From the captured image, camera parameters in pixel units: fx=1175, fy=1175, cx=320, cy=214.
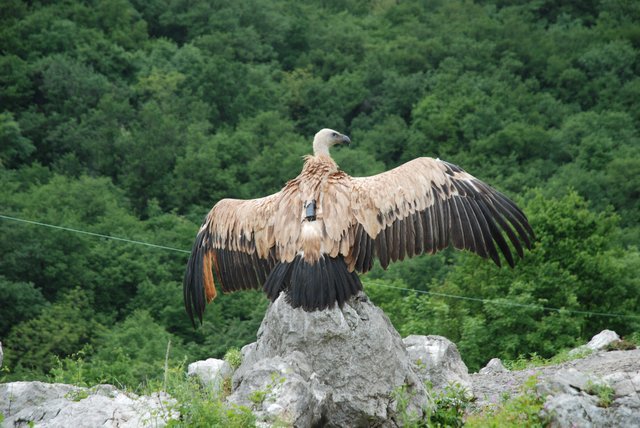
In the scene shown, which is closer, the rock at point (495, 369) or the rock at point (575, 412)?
the rock at point (575, 412)

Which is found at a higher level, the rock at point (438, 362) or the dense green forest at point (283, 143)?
the rock at point (438, 362)

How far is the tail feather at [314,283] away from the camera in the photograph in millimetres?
9992

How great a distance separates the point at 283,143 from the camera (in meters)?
54.3

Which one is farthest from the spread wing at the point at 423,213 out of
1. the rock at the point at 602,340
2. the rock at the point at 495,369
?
the rock at the point at 602,340

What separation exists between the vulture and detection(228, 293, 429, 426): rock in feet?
0.74

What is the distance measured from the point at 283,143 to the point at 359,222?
43870 millimetres

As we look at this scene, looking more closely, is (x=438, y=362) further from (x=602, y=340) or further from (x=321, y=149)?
(x=602, y=340)

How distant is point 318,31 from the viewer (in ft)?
242

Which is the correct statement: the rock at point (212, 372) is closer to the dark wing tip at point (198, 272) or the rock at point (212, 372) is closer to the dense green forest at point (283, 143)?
the dark wing tip at point (198, 272)

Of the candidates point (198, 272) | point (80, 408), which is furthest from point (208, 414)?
point (198, 272)

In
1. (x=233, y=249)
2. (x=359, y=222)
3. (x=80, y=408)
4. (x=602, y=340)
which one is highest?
(x=359, y=222)

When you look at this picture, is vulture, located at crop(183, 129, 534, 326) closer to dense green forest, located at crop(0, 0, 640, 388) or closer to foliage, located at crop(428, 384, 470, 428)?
foliage, located at crop(428, 384, 470, 428)

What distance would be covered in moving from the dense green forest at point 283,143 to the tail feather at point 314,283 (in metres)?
10.1

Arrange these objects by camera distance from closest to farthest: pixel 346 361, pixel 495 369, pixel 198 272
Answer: pixel 346 361, pixel 198 272, pixel 495 369
